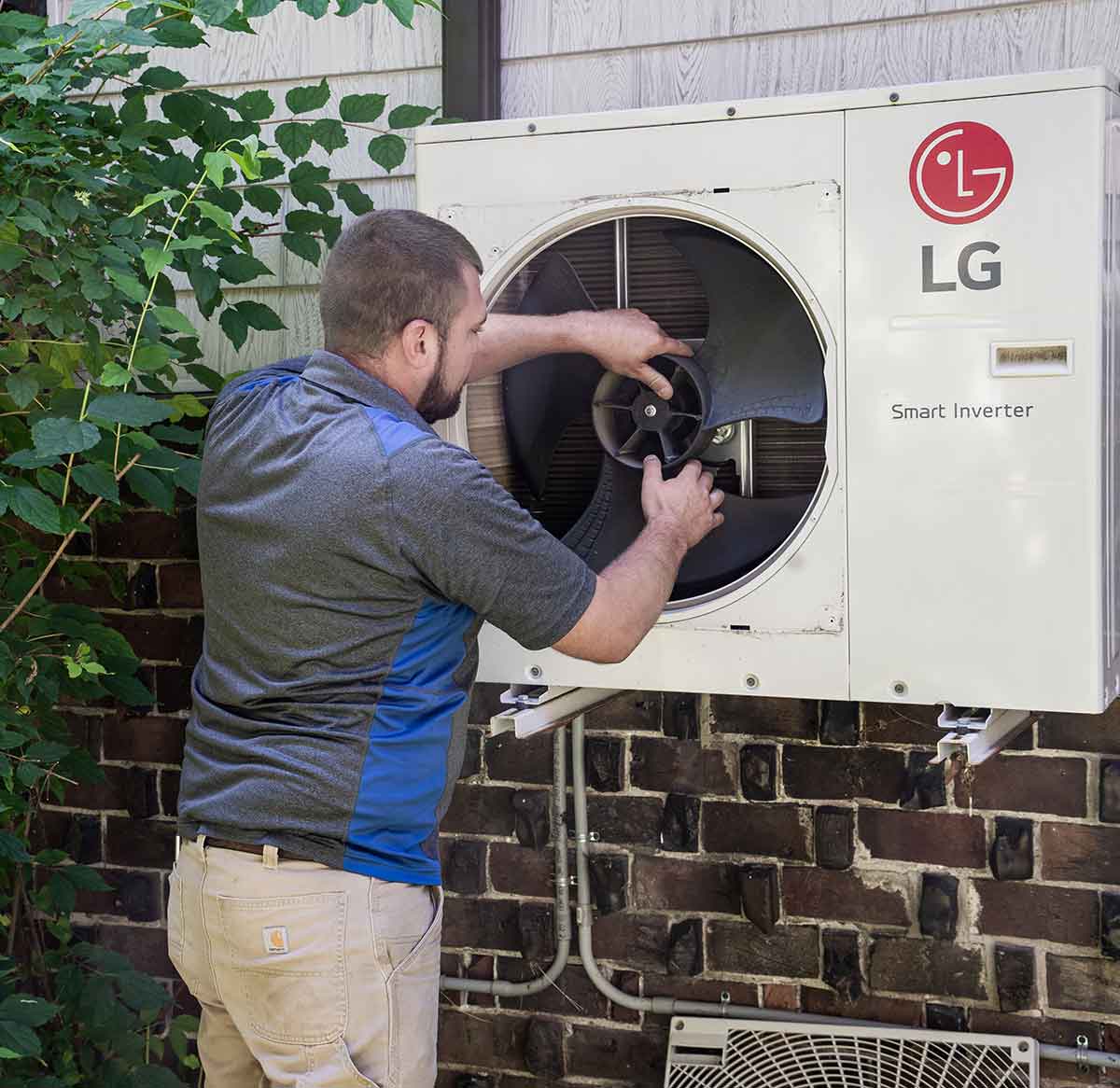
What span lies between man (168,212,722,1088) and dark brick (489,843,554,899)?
2.59 feet

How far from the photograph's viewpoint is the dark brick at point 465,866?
108 inches

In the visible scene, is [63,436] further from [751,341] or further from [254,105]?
[751,341]

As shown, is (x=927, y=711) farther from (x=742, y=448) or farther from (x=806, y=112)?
(x=806, y=112)

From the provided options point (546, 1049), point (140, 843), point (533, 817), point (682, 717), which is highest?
point (682, 717)

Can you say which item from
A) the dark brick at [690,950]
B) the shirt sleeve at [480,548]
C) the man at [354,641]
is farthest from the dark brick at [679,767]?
the shirt sleeve at [480,548]

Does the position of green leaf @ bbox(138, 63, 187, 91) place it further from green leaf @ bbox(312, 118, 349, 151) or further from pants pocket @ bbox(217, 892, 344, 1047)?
pants pocket @ bbox(217, 892, 344, 1047)

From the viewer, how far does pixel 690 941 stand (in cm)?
258

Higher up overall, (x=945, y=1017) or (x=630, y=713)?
(x=630, y=713)

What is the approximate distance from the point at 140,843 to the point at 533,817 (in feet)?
2.84

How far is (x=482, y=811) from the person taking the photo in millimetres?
2744

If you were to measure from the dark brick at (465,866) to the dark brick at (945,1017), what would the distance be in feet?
2.77

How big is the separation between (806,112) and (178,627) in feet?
5.56

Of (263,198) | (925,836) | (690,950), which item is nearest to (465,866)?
(690,950)

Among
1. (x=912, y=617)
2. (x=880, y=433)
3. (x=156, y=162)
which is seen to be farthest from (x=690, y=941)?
(x=156, y=162)
